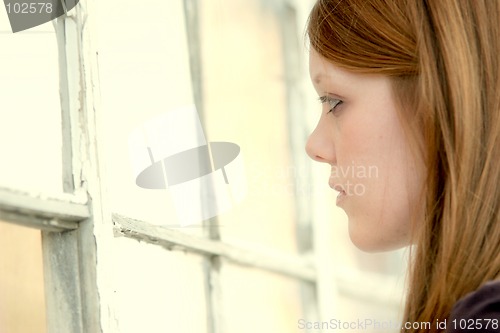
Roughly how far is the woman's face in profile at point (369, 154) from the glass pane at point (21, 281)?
0.41 meters

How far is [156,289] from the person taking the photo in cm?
103

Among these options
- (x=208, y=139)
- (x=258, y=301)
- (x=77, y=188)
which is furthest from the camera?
(x=258, y=301)

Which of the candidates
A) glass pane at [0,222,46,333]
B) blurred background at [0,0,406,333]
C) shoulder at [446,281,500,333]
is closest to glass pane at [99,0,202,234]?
blurred background at [0,0,406,333]

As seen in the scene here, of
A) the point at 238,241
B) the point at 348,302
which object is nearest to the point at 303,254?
the point at 348,302

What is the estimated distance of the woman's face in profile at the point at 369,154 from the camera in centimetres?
101

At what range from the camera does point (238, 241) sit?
1.27 metres

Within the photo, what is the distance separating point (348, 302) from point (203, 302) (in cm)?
62

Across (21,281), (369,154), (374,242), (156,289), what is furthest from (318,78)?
(21,281)

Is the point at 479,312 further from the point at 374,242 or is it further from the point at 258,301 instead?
the point at 258,301

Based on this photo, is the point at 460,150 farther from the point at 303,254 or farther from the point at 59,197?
the point at 303,254

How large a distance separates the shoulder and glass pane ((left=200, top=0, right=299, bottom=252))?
0.48 m

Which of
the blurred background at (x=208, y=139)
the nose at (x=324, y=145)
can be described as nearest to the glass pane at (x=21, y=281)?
the blurred background at (x=208, y=139)

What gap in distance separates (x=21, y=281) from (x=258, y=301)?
1.85 ft

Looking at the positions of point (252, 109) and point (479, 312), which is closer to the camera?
point (479, 312)
